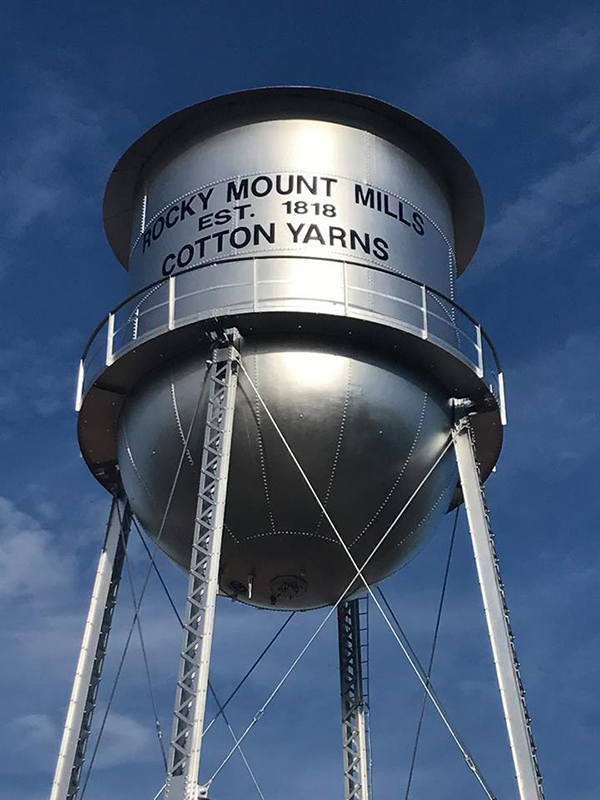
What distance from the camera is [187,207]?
565 inches

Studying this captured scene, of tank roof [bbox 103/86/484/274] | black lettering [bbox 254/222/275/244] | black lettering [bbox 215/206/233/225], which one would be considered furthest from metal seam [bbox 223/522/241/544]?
tank roof [bbox 103/86/484/274]

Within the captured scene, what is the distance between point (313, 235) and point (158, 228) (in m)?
2.08

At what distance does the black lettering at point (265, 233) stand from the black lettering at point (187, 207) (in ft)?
3.16

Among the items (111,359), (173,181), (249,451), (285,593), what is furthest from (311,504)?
(173,181)

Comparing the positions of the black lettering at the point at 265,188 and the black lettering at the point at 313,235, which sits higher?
the black lettering at the point at 265,188

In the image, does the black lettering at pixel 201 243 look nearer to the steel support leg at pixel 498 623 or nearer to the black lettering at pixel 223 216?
the black lettering at pixel 223 216

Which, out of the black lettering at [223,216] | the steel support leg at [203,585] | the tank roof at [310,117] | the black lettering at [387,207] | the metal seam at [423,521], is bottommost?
the steel support leg at [203,585]

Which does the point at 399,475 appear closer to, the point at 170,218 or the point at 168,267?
the point at 168,267

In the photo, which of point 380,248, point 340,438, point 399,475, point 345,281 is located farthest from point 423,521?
point 380,248

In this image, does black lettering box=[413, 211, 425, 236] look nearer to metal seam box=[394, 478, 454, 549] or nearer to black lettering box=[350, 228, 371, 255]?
black lettering box=[350, 228, 371, 255]

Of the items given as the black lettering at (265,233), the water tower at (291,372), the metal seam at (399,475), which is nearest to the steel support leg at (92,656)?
the water tower at (291,372)

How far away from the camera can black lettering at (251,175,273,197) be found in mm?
13961

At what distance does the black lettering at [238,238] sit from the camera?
1370 cm

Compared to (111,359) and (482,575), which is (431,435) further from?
(111,359)
